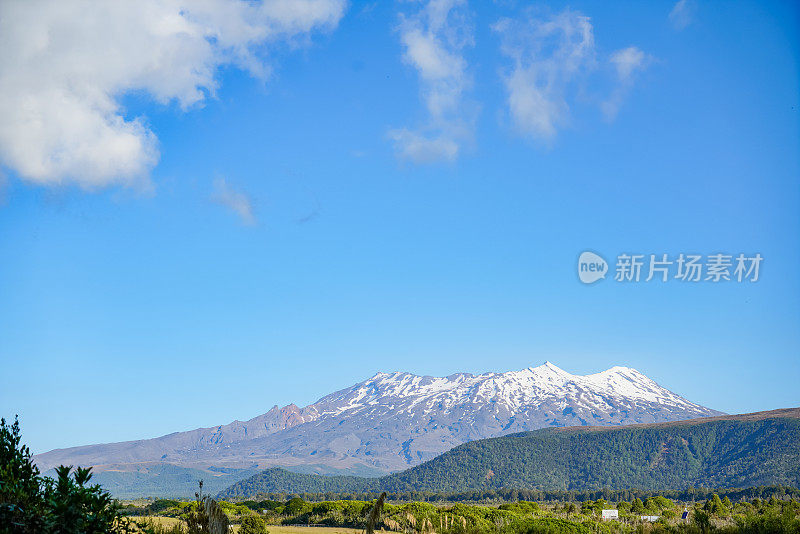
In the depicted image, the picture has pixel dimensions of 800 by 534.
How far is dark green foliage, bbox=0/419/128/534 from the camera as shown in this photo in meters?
10.7

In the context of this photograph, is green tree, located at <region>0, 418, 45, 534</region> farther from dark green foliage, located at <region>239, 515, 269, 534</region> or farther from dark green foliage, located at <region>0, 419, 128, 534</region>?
dark green foliage, located at <region>239, 515, 269, 534</region>

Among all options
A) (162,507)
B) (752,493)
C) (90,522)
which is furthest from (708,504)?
(752,493)

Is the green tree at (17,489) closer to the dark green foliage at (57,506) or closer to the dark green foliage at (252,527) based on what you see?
the dark green foliage at (57,506)

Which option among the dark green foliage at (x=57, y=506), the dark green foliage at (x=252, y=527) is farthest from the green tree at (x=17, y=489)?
the dark green foliage at (x=252, y=527)

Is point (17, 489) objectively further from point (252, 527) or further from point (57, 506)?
point (252, 527)

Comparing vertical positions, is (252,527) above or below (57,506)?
below

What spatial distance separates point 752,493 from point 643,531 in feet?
438

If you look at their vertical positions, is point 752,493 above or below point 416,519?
below

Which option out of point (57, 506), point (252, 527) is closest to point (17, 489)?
point (57, 506)

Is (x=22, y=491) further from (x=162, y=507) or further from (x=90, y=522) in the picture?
(x=162, y=507)

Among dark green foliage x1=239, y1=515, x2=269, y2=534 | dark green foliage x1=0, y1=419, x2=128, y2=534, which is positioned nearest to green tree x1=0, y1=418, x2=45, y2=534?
dark green foliage x1=0, y1=419, x2=128, y2=534

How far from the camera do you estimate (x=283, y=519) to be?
3962cm

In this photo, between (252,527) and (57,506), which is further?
(252,527)

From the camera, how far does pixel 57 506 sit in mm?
10461
